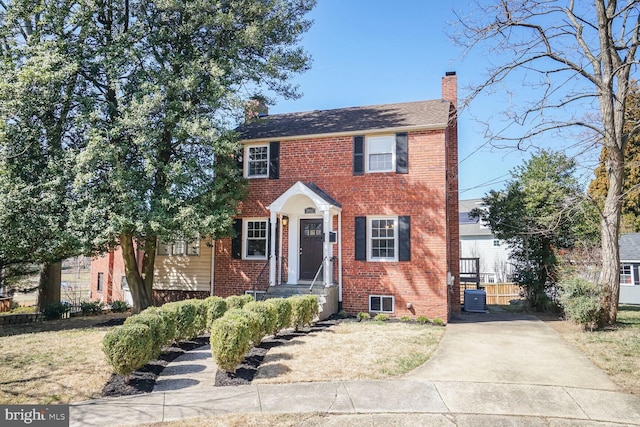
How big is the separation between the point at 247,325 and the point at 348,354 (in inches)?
86.8

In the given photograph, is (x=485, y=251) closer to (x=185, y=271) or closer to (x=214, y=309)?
(x=185, y=271)

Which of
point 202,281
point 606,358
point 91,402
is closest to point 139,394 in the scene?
point 91,402

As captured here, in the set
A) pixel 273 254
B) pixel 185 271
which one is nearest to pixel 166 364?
pixel 273 254

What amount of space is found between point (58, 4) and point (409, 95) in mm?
11849

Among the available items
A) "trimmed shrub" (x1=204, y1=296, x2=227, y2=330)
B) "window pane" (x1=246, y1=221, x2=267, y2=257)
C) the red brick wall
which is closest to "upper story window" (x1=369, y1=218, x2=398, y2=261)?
the red brick wall

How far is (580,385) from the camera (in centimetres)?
634

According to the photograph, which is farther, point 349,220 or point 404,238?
point 349,220

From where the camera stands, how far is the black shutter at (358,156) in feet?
44.7

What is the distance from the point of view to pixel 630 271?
2405 centimetres

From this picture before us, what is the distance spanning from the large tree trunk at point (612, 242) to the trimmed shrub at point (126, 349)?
1079 cm

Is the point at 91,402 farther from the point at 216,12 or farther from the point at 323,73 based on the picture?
the point at 323,73

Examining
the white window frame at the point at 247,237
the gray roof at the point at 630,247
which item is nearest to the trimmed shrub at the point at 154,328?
the white window frame at the point at 247,237

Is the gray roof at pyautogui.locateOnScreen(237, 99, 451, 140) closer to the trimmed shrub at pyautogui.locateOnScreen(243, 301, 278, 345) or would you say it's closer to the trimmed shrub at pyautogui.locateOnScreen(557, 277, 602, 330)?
the trimmed shrub at pyautogui.locateOnScreen(557, 277, 602, 330)

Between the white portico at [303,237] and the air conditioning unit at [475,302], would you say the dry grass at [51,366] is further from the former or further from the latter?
the air conditioning unit at [475,302]
